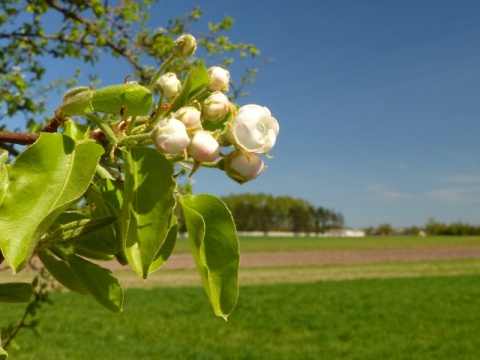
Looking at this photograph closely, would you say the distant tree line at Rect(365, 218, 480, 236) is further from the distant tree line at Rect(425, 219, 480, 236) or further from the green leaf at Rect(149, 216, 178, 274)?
the green leaf at Rect(149, 216, 178, 274)

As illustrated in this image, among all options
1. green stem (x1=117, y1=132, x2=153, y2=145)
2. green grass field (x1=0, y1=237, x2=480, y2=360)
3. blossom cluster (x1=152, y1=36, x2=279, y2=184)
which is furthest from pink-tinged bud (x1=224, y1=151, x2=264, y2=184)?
green grass field (x1=0, y1=237, x2=480, y2=360)

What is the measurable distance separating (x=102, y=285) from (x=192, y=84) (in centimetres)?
34

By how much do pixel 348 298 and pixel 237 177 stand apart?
677 inches

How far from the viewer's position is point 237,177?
747 millimetres

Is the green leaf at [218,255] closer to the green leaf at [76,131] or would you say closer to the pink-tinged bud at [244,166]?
the pink-tinged bud at [244,166]

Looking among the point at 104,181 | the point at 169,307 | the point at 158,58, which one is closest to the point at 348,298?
the point at 169,307

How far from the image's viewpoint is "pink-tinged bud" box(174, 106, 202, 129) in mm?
712

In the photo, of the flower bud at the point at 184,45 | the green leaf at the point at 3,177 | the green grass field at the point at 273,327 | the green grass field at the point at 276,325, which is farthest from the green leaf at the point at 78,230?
the green grass field at the point at 273,327

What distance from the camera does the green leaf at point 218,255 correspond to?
74 centimetres

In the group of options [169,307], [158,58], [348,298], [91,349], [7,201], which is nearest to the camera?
[7,201]

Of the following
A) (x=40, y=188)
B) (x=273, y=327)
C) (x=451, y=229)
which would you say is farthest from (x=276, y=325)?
(x=451, y=229)

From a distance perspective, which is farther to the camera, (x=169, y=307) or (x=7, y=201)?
(x=169, y=307)

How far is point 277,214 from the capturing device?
102125mm

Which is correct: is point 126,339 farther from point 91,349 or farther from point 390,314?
point 390,314
